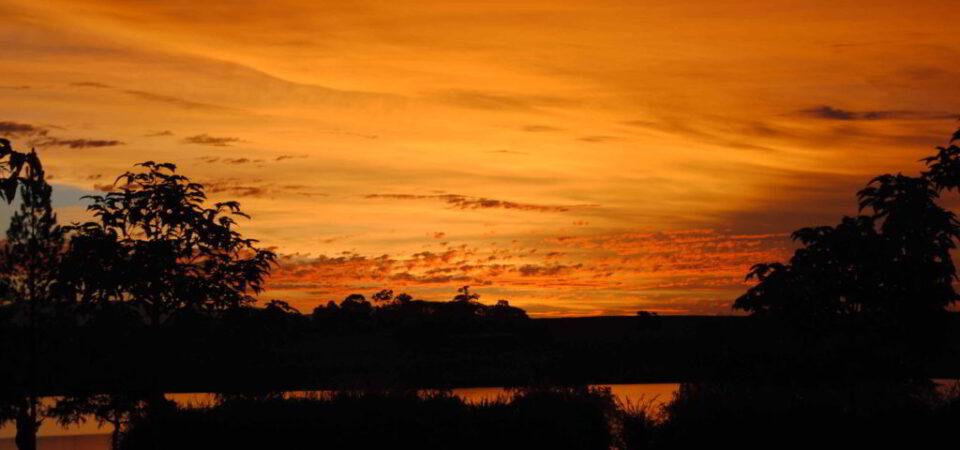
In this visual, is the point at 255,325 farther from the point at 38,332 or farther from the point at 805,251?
the point at 805,251

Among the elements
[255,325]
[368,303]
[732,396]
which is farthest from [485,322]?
[732,396]

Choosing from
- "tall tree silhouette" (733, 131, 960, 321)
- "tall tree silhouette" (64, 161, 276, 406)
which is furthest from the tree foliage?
"tall tree silhouette" (733, 131, 960, 321)

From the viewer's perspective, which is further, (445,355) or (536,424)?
(445,355)

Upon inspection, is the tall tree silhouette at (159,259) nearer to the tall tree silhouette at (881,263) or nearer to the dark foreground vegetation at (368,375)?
the dark foreground vegetation at (368,375)

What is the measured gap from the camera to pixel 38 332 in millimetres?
33531

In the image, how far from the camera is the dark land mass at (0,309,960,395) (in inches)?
1256

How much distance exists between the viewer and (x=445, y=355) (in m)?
110

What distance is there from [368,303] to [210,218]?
360 ft

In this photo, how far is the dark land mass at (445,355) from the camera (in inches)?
1256

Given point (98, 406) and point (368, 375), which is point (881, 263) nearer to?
point (368, 375)

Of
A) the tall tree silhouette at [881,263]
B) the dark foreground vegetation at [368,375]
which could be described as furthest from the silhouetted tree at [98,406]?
the tall tree silhouette at [881,263]

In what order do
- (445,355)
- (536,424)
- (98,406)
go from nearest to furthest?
(536,424)
(98,406)
(445,355)

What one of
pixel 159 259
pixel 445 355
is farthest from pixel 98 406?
pixel 445 355

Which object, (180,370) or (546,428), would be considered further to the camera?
(180,370)
